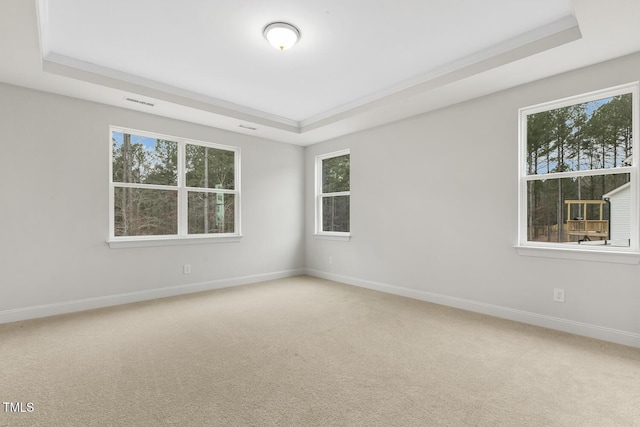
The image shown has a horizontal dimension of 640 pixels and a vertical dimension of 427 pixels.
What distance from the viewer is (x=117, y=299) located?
3992mm

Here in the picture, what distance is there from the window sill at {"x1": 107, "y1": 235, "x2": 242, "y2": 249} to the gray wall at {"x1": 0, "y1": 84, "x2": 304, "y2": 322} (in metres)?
0.06

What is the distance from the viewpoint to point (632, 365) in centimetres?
237

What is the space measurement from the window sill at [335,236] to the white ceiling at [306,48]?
2.04m

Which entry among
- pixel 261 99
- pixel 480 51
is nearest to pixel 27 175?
pixel 261 99

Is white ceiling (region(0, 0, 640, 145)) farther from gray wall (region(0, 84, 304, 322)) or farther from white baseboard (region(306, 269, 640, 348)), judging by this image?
white baseboard (region(306, 269, 640, 348))

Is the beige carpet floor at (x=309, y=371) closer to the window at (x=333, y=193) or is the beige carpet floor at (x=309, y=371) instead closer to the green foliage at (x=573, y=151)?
the green foliage at (x=573, y=151)

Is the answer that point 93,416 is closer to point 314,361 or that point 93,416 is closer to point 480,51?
point 314,361

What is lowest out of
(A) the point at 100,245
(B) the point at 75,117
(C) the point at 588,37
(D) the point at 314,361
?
(D) the point at 314,361

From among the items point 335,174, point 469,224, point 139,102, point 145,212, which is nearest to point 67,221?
point 145,212

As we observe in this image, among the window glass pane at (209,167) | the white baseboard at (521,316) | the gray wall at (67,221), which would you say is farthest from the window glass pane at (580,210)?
the gray wall at (67,221)

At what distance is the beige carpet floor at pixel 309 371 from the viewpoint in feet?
5.89

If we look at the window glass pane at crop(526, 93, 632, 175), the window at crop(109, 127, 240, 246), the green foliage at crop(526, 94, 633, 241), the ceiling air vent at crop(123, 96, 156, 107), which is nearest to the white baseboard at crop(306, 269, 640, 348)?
the green foliage at crop(526, 94, 633, 241)

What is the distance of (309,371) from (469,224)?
8.60 ft

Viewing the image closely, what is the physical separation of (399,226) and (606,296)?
230 cm
